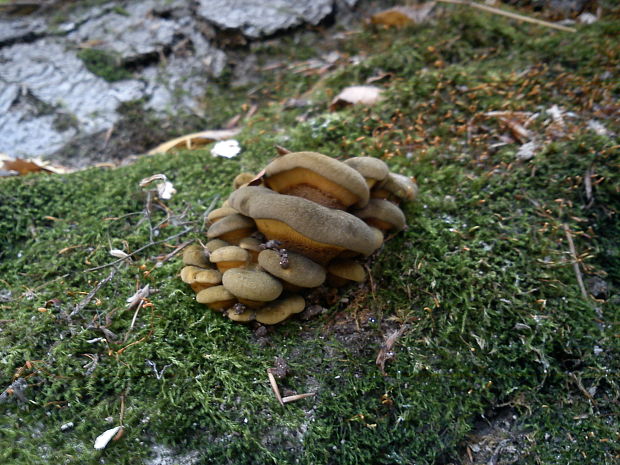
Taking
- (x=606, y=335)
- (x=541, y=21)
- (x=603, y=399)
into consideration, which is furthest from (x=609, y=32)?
(x=603, y=399)

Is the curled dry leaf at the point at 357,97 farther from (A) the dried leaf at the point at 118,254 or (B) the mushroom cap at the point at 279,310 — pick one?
(A) the dried leaf at the point at 118,254

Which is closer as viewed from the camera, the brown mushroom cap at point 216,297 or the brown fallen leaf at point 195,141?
the brown mushroom cap at point 216,297

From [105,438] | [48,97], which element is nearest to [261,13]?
[48,97]

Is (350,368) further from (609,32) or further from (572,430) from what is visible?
(609,32)

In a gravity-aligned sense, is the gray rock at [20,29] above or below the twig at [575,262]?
above

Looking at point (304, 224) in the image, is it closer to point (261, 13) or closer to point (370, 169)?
point (370, 169)

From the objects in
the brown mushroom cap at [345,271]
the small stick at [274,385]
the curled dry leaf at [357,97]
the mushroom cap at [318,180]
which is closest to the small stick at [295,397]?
the small stick at [274,385]
